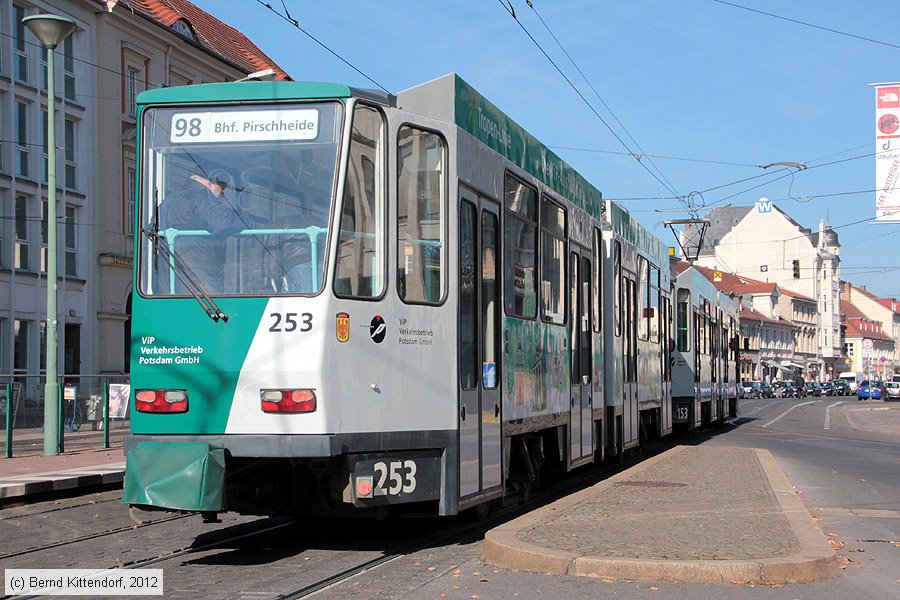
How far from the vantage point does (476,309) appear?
9.50 m

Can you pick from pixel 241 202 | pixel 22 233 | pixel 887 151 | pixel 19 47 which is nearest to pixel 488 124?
pixel 241 202

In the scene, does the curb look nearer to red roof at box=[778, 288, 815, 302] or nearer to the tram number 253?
the tram number 253

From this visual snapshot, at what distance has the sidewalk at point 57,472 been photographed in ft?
45.1

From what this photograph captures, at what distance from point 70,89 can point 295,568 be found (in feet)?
89.3

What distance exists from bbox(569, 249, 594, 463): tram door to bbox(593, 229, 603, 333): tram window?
357 mm

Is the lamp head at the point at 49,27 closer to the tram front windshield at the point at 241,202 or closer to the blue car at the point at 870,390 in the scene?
the tram front windshield at the point at 241,202

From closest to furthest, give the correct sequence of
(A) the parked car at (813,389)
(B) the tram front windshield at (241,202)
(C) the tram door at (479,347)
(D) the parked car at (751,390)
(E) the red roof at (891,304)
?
(B) the tram front windshield at (241,202), (C) the tram door at (479,347), (D) the parked car at (751,390), (A) the parked car at (813,389), (E) the red roof at (891,304)

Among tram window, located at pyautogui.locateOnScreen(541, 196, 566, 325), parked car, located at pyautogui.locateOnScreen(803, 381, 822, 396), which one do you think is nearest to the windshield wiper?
tram window, located at pyautogui.locateOnScreen(541, 196, 566, 325)

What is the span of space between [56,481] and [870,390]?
255ft

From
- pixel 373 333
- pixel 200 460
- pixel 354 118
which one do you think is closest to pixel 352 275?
pixel 373 333

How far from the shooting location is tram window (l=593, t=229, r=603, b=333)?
14.5 meters

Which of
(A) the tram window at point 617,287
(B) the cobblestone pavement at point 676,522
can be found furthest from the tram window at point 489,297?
(A) the tram window at point 617,287

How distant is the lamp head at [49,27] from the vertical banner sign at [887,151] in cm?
1800

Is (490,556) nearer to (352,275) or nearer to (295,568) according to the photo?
(295,568)
